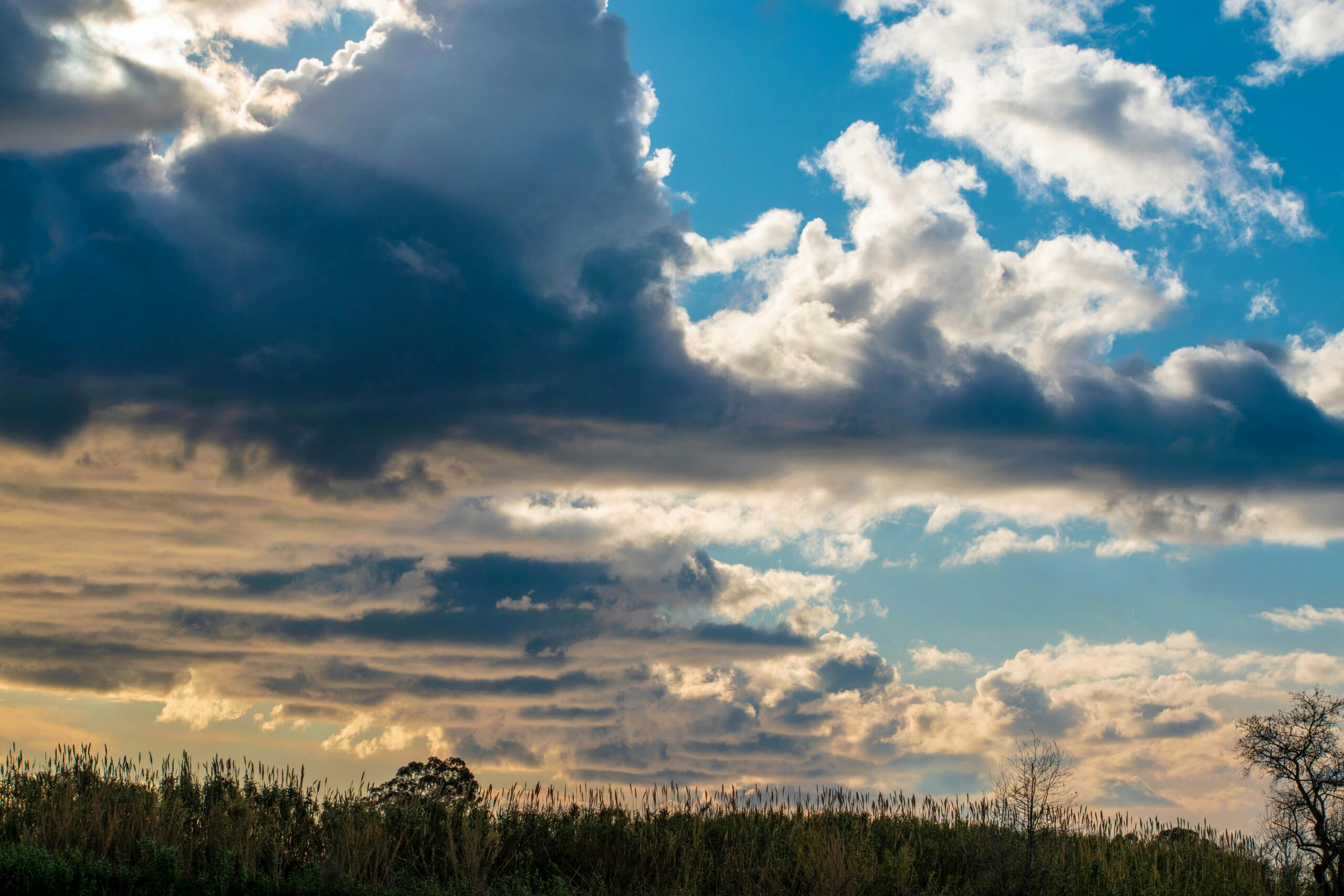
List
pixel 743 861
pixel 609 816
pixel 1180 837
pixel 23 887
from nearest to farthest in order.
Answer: pixel 23 887 → pixel 743 861 → pixel 609 816 → pixel 1180 837

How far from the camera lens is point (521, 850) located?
29.0 meters

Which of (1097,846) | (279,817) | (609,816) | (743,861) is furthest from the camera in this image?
(1097,846)

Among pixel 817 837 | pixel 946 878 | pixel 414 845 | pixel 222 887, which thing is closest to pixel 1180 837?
pixel 946 878

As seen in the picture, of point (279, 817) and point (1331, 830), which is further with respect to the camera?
point (1331, 830)

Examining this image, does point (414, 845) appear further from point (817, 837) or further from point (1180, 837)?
point (1180, 837)

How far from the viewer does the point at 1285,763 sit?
106 feet

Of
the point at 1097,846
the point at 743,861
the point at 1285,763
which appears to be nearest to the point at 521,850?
the point at 743,861

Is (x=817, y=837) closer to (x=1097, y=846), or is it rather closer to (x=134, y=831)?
(x=1097, y=846)

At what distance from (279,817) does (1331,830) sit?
3008cm

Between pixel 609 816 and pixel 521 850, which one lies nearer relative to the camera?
pixel 521 850

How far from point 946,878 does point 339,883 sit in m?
17.5

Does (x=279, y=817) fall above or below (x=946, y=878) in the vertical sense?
above

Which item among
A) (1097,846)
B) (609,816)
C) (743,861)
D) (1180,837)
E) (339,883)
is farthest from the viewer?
(1180,837)

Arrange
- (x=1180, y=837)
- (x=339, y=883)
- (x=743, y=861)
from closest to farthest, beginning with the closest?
(x=339, y=883), (x=743, y=861), (x=1180, y=837)
